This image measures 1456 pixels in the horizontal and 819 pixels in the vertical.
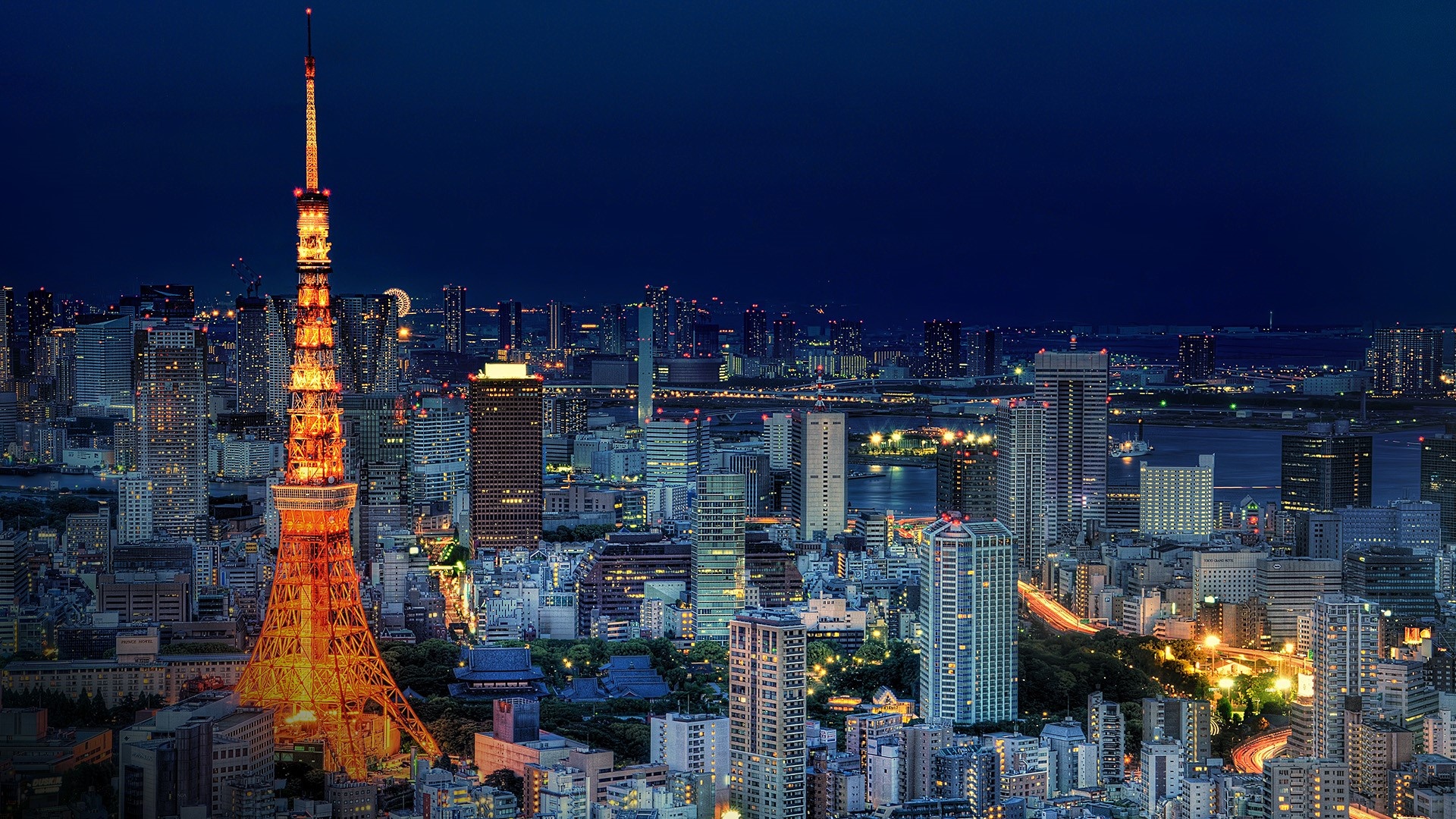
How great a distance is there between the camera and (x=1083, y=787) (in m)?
7.62

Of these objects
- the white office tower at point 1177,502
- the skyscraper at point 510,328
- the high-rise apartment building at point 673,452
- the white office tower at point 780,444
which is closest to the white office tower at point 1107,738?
the white office tower at point 1177,502

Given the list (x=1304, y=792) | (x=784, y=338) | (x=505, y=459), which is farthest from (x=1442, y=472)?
(x=784, y=338)

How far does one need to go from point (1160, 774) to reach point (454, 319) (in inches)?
550

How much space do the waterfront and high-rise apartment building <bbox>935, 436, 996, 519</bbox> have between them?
0.35 metres

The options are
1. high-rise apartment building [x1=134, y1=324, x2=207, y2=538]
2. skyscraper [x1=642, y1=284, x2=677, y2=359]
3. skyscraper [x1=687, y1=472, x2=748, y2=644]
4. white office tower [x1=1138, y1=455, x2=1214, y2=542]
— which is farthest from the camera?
skyscraper [x1=642, y1=284, x2=677, y2=359]

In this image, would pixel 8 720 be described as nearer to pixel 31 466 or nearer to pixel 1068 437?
pixel 31 466

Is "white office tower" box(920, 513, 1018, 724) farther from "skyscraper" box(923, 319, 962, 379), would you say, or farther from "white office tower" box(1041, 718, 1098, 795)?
"skyscraper" box(923, 319, 962, 379)

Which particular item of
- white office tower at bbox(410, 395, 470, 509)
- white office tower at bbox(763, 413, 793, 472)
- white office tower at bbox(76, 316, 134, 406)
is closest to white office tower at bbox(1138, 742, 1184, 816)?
white office tower at bbox(76, 316, 134, 406)

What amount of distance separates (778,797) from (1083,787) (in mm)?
1244

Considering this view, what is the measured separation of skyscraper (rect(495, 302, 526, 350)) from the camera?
21438mm

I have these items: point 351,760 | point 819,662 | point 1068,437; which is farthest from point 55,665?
point 1068,437

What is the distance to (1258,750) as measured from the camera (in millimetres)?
8500

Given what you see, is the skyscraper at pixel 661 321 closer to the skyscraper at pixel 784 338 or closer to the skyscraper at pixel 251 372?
the skyscraper at pixel 784 338

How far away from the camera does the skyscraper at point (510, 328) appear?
21438 millimetres
